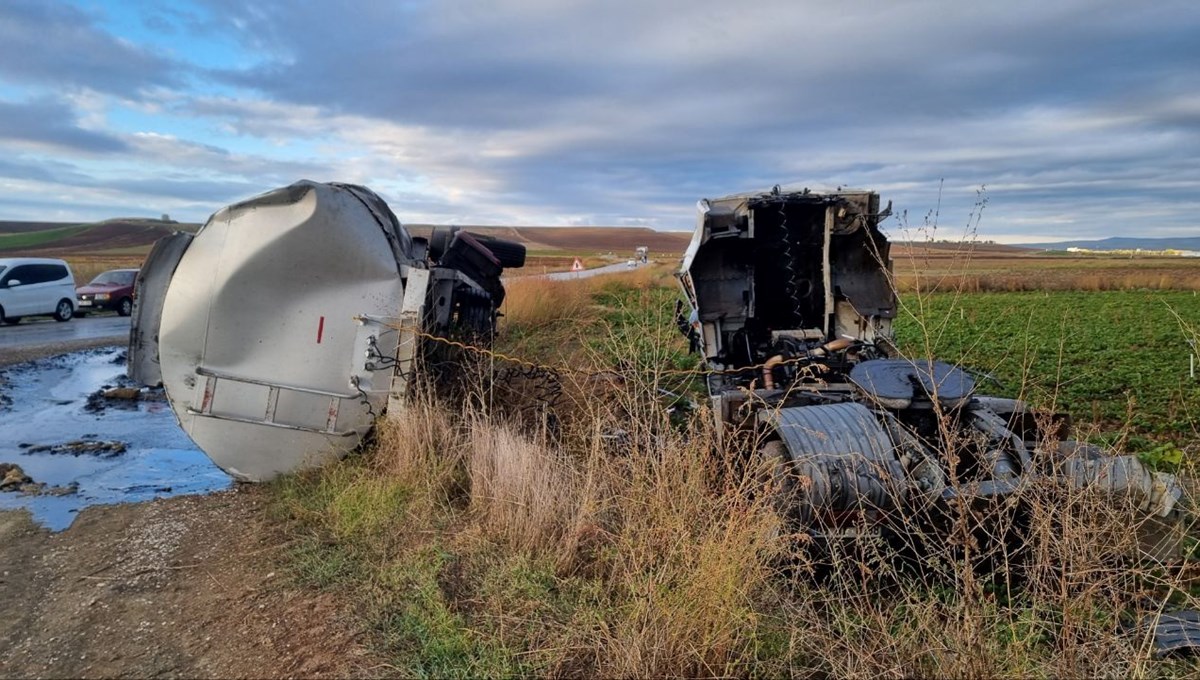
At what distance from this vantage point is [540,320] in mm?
15344

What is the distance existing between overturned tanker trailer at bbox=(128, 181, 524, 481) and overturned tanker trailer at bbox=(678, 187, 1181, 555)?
2952 millimetres

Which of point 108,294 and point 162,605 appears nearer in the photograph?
point 162,605

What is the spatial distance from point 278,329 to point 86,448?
147 inches

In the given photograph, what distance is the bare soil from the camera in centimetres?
357

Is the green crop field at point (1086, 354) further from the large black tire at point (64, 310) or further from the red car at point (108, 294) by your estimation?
the red car at point (108, 294)

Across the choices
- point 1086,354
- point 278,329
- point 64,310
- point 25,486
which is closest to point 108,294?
point 64,310

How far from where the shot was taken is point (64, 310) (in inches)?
853

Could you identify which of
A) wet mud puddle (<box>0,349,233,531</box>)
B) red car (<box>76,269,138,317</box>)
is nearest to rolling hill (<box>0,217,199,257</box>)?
red car (<box>76,269,138,317</box>)

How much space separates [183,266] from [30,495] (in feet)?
8.04

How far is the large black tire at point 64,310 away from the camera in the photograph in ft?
70.1

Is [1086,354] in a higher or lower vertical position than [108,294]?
lower

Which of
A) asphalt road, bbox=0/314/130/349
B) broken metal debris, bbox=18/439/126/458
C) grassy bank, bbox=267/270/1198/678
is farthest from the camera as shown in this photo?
asphalt road, bbox=0/314/130/349

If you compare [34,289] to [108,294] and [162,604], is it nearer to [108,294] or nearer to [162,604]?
[108,294]

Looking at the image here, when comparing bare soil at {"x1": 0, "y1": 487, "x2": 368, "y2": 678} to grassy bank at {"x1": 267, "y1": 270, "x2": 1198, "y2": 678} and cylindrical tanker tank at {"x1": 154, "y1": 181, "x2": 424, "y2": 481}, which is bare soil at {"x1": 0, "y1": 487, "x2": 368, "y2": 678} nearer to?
grassy bank at {"x1": 267, "y1": 270, "x2": 1198, "y2": 678}
